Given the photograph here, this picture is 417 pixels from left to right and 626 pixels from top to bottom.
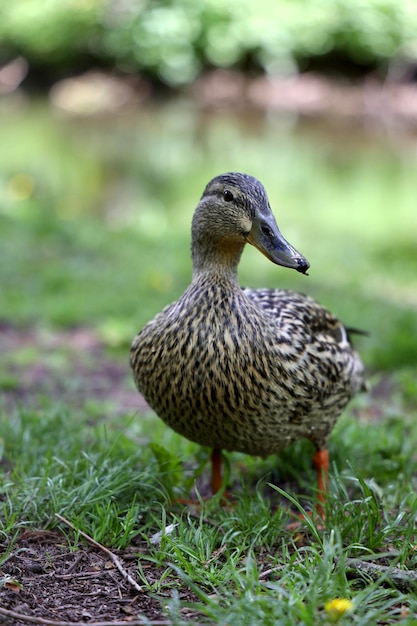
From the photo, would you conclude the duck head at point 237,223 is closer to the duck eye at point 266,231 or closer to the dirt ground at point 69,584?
the duck eye at point 266,231

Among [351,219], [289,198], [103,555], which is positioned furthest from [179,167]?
[103,555]

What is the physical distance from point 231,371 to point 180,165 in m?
10.3

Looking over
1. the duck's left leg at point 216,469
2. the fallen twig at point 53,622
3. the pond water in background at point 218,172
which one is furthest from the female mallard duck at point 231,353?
the pond water in background at point 218,172

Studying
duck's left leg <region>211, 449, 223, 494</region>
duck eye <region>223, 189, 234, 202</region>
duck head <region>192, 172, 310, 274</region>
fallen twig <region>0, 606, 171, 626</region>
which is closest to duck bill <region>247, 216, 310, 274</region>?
duck head <region>192, 172, 310, 274</region>

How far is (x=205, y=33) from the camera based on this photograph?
22.3m

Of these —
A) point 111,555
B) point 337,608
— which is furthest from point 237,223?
Answer: point 337,608

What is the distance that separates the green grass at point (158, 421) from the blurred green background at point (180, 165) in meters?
0.04

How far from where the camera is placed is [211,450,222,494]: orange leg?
355 centimetres

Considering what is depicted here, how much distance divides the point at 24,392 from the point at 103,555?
217 cm

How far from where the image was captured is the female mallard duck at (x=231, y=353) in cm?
306

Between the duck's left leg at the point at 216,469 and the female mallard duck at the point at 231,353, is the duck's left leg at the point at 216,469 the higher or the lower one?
the lower one

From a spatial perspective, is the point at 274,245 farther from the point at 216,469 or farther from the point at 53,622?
the point at 53,622

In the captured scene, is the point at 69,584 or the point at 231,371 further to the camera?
the point at 231,371

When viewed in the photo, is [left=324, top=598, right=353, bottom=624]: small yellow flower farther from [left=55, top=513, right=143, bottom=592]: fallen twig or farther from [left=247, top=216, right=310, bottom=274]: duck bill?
[left=247, top=216, right=310, bottom=274]: duck bill
